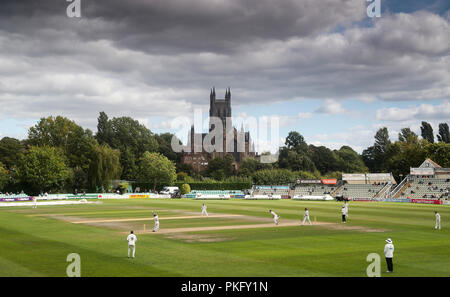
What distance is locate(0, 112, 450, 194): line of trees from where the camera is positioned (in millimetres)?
95812

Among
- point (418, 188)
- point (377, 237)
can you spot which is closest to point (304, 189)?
point (418, 188)

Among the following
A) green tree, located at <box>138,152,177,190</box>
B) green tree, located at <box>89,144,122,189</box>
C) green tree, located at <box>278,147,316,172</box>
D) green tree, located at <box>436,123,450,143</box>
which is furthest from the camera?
green tree, located at <box>278,147,316,172</box>

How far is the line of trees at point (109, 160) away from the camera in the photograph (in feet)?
314

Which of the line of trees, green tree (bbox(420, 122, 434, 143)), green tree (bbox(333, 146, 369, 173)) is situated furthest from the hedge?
green tree (bbox(420, 122, 434, 143))

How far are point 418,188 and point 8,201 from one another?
76.0m

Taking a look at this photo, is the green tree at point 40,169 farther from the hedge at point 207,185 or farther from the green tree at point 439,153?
the green tree at point 439,153

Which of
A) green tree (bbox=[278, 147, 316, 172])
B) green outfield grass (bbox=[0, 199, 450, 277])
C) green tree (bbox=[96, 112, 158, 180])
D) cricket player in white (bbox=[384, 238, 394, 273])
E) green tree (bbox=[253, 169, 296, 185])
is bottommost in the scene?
green outfield grass (bbox=[0, 199, 450, 277])

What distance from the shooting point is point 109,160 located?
106375 mm

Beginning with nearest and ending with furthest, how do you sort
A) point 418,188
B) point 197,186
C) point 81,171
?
point 418,188, point 81,171, point 197,186

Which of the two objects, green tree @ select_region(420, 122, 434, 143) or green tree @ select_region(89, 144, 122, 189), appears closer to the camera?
green tree @ select_region(89, 144, 122, 189)

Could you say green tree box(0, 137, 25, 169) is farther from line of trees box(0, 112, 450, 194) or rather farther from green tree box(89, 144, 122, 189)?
green tree box(89, 144, 122, 189)

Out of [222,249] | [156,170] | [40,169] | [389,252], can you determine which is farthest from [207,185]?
[389,252]

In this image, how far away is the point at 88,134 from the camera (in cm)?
12188
